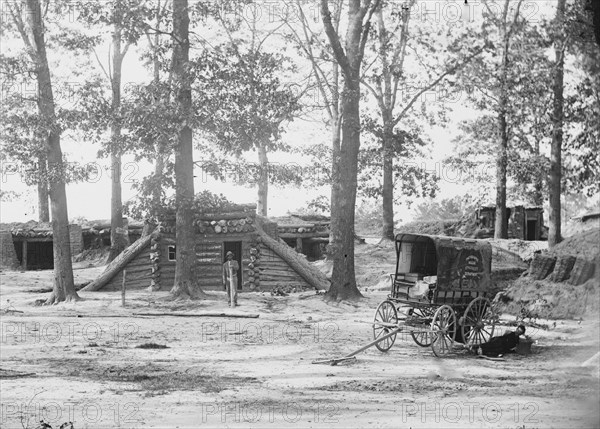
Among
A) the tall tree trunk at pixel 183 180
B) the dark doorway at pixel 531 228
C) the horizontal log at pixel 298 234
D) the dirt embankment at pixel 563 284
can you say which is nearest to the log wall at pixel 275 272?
the tall tree trunk at pixel 183 180

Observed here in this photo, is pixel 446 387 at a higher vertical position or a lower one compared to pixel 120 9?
Result: lower

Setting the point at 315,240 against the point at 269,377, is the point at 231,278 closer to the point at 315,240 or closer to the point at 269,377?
the point at 269,377

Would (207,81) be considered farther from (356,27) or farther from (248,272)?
(248,272)

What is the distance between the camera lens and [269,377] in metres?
12.3

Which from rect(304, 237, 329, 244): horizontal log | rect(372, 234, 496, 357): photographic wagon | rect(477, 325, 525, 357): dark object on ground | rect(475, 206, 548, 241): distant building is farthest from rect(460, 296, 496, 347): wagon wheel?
rect(475, 206, 548, 241): distant building

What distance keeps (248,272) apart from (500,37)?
15.6m

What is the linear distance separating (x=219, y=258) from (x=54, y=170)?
6.63m

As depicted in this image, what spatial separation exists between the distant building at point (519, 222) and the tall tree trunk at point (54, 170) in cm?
2333

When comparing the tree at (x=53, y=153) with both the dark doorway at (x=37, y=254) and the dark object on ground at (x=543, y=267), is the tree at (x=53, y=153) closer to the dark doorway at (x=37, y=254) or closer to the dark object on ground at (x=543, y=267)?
the dark object on ground at (x=543, y=267)

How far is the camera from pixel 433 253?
16281 millimetres

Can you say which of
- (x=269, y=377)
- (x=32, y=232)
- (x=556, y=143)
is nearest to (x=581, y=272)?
(x=556, y=143)

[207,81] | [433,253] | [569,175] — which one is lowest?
[433,253]

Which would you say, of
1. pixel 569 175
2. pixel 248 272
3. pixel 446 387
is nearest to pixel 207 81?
pixel 248 272

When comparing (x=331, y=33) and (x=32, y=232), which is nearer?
(x=331, y=33)
